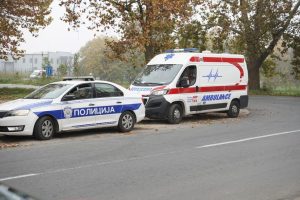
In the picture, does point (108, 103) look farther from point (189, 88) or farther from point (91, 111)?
point (189, 88)

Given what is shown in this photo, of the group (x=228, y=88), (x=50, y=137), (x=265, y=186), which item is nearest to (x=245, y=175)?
(x=265, y=186)

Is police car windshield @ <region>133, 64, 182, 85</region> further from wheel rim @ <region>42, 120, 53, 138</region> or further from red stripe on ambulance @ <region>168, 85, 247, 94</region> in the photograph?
wheel rim @ <region>42, 120, 53, 138</region>

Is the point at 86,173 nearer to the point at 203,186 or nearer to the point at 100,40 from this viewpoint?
the point at 203,186

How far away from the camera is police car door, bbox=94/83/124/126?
14.3 metres

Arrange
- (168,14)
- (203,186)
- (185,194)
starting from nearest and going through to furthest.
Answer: (185,194) → (203,186) → (168,14)

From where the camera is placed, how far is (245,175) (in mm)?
8516

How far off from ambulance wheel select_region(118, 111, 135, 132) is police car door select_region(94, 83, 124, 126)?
17 cm

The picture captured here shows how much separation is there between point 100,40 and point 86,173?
8821 cm

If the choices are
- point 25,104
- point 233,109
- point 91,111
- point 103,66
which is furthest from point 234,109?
point 103,66

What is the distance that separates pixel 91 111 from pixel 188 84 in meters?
4.83

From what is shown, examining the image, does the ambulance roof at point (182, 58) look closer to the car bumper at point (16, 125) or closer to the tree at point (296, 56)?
the car bumper at point (16, 125)

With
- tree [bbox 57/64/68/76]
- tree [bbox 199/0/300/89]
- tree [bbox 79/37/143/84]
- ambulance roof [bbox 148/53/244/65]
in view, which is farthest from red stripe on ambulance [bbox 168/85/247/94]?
tree [bbox 57/64/68/76]

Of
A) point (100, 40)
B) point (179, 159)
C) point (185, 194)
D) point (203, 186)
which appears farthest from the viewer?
point (100, 40)

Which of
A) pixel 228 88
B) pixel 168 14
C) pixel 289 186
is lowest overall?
pixel 289 186
